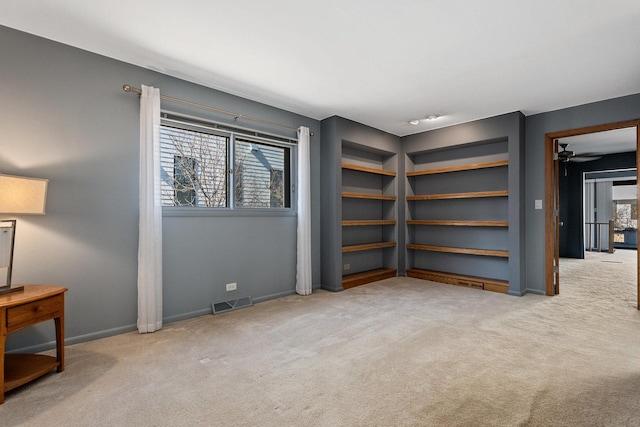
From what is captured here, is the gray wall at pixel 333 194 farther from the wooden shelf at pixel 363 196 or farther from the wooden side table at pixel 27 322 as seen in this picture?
the wooden side table at pixel 27 322

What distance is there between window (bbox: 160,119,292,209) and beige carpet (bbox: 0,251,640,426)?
1.34 m

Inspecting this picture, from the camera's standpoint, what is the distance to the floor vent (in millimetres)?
3355

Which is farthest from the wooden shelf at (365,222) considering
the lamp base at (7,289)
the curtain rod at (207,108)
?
the lamp base at (7,289)

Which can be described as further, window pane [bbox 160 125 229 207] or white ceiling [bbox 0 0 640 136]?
window pane [bbox 160 125 229 207]

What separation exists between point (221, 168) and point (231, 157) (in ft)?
0.58

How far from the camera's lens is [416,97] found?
3.72 meters

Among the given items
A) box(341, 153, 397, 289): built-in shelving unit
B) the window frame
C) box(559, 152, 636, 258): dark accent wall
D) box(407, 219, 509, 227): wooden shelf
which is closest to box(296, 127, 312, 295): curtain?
the window frame

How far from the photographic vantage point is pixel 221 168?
354 cm

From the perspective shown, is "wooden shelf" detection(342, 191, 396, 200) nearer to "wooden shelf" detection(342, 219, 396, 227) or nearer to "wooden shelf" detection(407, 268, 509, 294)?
"wooden shelf" detection(342, 219, 396, 227)

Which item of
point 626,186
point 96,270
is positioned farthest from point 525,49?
point 626,186

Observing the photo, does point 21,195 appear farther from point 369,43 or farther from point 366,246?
point 366,246

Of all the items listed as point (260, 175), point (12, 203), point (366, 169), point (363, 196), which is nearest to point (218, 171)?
point (260, 175)

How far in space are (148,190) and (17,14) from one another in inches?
59.5

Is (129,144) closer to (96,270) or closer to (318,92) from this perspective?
(96,270)
